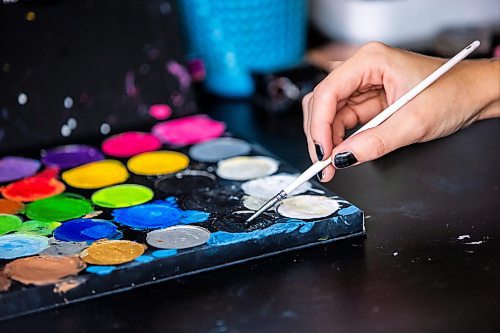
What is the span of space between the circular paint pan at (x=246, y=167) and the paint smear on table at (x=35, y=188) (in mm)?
232

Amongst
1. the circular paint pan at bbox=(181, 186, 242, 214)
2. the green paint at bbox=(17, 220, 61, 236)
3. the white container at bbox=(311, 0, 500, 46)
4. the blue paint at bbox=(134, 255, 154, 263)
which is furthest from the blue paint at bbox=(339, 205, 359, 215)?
the white container at bbox=(311, 0, 500, 46)

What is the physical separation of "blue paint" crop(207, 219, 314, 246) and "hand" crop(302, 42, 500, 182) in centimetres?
9

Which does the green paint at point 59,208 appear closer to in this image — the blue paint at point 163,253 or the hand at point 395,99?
the blue paint at point 163,253

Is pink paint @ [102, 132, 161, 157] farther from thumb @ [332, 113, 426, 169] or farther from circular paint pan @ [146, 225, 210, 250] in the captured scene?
thumb @ [332, 113, 426, 169]

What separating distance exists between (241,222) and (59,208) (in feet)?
0.83

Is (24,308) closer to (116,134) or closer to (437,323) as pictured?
(437,323)

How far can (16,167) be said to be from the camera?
4.17 ft

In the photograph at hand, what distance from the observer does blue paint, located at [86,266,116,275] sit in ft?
3.01

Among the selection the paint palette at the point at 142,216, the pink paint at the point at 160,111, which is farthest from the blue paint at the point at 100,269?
the pink paint at the point at 160,111

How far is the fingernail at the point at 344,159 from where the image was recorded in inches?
39.4

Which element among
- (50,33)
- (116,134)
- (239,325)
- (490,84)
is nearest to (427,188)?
(490,84)

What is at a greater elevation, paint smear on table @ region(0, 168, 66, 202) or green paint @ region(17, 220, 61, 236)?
paint smear on table @ region(0, 168, 66, 202)

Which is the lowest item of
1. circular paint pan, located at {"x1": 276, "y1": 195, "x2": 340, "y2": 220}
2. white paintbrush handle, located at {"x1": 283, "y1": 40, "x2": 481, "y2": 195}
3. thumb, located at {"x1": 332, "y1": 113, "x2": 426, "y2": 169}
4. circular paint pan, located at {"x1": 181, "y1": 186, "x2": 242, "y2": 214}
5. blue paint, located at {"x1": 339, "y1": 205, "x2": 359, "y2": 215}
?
blue paint, located at {"x1": 339, "y1": 205, "x2": 359, "y2": 215}

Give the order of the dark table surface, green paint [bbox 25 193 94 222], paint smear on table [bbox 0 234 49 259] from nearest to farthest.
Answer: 1. the dark table surface
2. paint smear on table [bbox 0 234 49 259]
3. green paint [bbox 25 193 94 222]
